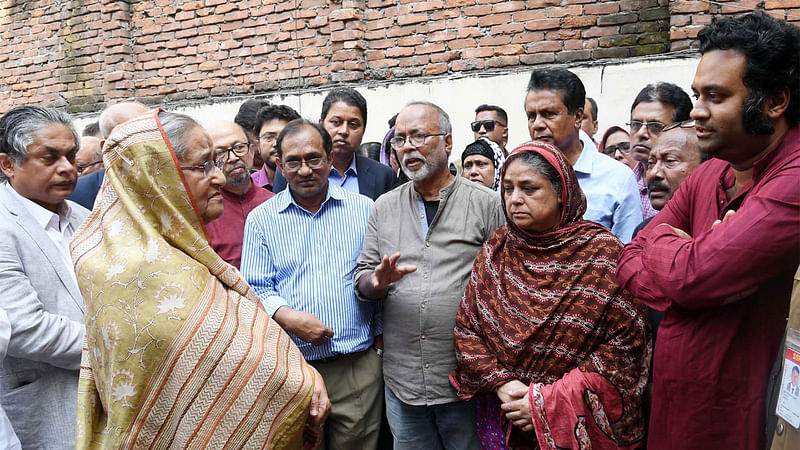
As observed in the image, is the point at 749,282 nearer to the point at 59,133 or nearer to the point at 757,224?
the point at 757,224

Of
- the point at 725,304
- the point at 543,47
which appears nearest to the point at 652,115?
the point at 543,47

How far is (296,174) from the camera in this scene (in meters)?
2.78

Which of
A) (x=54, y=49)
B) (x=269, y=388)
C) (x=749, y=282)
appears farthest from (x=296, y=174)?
(x=54, y=49)

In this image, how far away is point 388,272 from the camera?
7.70ft

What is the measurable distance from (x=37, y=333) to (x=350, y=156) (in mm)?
2249

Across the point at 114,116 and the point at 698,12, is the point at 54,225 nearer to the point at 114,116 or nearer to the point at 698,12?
the point at 114,116

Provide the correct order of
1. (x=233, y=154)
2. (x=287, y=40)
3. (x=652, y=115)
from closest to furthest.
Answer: (x=233, y=154) < (x=652, y=115) < (x=287, y=40)

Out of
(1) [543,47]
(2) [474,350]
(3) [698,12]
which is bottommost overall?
(2) [474,350]

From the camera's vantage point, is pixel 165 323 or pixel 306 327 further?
pixel 306 327

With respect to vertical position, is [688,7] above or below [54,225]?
above

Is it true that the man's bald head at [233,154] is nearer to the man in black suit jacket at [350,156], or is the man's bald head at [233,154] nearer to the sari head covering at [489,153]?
the man in black suit jacket at [350,156]

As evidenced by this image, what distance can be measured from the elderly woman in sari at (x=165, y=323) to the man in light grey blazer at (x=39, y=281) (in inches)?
13.1

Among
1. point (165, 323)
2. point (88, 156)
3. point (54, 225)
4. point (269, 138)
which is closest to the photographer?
point (165, 323)

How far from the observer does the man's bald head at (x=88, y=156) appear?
4203 mm
